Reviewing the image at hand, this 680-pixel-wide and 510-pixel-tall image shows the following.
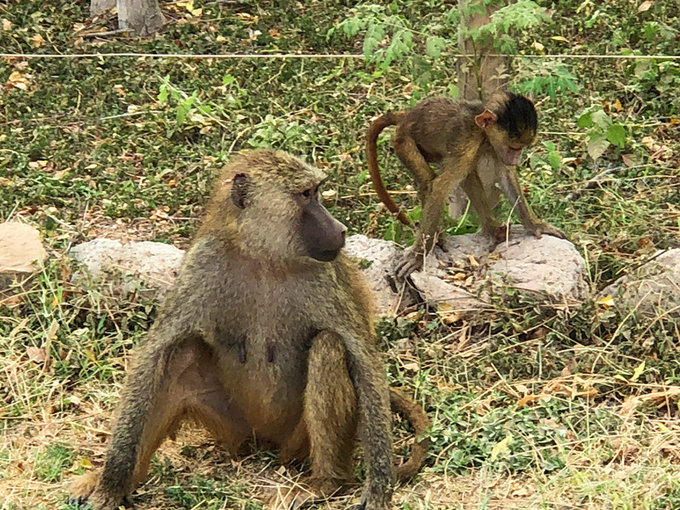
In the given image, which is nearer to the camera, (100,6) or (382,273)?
(382,273)

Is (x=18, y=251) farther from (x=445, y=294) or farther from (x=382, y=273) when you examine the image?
(x=445, y=294)

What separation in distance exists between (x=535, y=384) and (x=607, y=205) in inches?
75.7

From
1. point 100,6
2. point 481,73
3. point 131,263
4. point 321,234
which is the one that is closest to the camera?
point 321,234

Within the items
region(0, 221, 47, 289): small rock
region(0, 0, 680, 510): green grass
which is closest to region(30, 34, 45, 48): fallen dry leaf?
region(0, 0, 680, 510): green grass

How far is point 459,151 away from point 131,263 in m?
1.88

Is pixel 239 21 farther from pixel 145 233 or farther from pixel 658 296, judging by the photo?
pixel 658 296

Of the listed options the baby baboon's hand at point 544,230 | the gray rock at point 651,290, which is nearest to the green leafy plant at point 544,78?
the baby baboon's hand at point 544,230

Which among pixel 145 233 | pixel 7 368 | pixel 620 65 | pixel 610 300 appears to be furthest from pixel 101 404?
pixel 620 65

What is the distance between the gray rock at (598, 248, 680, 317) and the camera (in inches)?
220

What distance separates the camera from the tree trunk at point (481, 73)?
6.19 meters

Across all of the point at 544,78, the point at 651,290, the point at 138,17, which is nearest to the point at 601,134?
the point at 544,78

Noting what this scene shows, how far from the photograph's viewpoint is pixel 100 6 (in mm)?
9992

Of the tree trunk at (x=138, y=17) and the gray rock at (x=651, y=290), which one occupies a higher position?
the tree trunk at (x=138, y=17)

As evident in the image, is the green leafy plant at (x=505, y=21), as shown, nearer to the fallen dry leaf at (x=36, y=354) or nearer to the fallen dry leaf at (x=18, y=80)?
the fallen dry leaf at (x=36, y=354)
